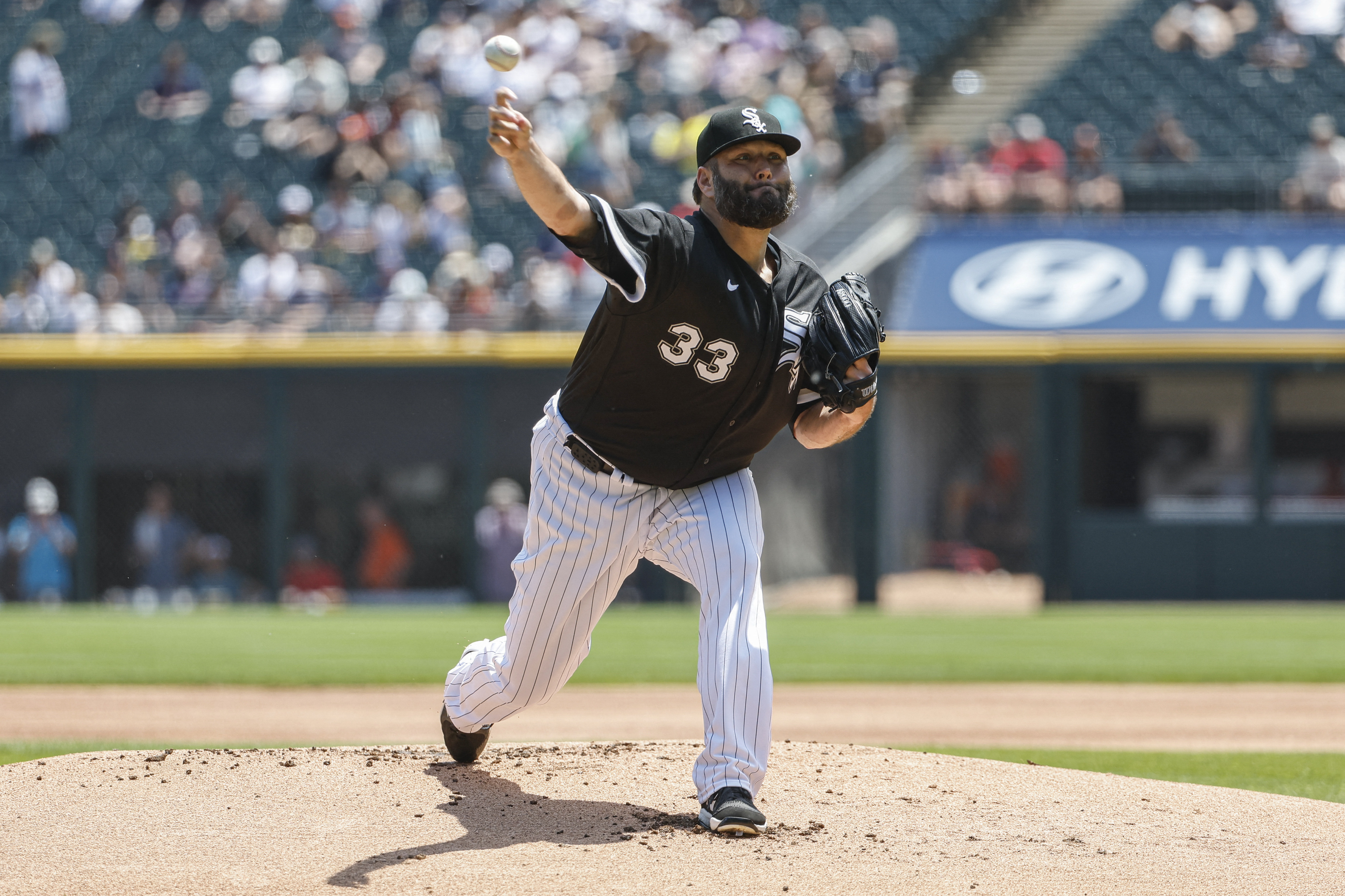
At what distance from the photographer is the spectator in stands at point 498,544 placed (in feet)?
43.8

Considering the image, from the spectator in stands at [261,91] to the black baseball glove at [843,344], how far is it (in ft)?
44.7

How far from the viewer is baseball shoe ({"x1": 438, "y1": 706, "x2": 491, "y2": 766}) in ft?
14.5

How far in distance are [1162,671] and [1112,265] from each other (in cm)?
630

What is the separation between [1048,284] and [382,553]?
618 cm

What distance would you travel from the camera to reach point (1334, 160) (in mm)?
14500

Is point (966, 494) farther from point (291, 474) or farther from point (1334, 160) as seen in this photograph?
point (291, 474)

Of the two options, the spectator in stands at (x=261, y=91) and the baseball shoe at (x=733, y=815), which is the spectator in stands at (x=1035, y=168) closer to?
the spectator in stands at (x=261, y=91)

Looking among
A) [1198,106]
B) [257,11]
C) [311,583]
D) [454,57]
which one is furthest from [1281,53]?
[257,11]

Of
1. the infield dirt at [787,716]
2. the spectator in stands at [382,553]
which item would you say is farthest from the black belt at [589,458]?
the spectator in stands at [382,553]

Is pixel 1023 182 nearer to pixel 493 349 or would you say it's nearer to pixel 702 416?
pixel 493 349

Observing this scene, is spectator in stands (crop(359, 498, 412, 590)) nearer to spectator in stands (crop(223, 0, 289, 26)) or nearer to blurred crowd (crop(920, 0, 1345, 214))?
blurred crowd (crop(920, 0, 1345, 214))

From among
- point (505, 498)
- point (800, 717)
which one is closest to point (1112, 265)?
point (505, 498)

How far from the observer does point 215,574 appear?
1367 centimetres

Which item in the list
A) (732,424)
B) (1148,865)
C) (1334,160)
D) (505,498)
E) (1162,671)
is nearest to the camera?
(1148,865)
